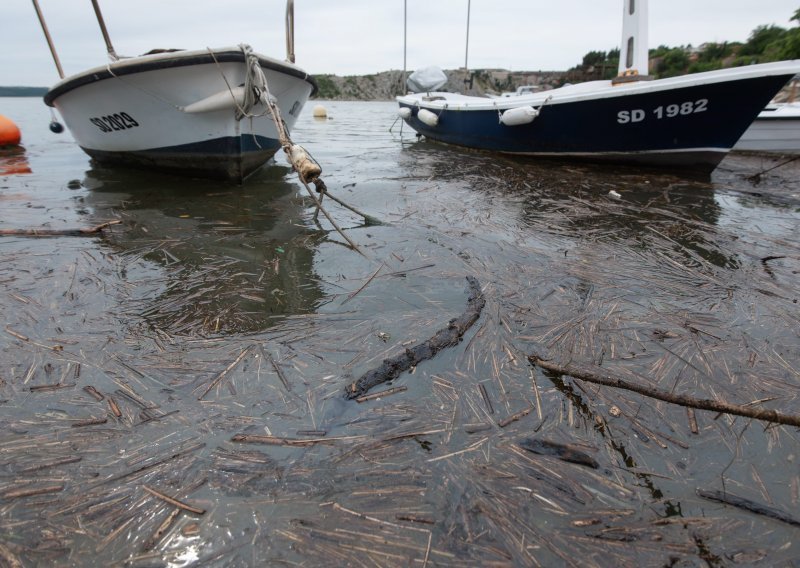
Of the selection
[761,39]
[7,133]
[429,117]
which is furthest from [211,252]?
[761,39]

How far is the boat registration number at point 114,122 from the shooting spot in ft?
18.2

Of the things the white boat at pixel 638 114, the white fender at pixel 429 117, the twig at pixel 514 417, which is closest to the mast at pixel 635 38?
the white boat at pixel 638 114

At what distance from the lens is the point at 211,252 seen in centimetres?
346

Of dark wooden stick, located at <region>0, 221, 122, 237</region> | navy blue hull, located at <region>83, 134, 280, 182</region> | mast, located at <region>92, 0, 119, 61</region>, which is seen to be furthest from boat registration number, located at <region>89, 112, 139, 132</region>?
dark wooden stick, located at <region>0, 221, 122, 237</region>

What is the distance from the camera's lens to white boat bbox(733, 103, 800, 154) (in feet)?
27.7

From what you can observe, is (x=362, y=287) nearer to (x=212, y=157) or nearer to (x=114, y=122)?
(x=212, y=157)

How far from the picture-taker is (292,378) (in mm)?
1891

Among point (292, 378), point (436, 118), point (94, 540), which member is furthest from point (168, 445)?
point (436, 118)

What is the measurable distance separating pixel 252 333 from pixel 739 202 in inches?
242

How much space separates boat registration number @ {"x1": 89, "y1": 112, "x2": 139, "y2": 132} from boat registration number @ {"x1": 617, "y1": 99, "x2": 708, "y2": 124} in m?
7.27

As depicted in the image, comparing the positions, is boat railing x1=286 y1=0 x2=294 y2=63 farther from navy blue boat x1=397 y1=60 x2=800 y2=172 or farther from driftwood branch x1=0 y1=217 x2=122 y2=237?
driftwood branch x1=0 y1=217 x2=122 y2=237

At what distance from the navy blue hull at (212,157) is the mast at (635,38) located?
6416 mm

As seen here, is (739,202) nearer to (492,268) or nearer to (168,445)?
(492,268)

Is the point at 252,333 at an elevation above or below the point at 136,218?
below
